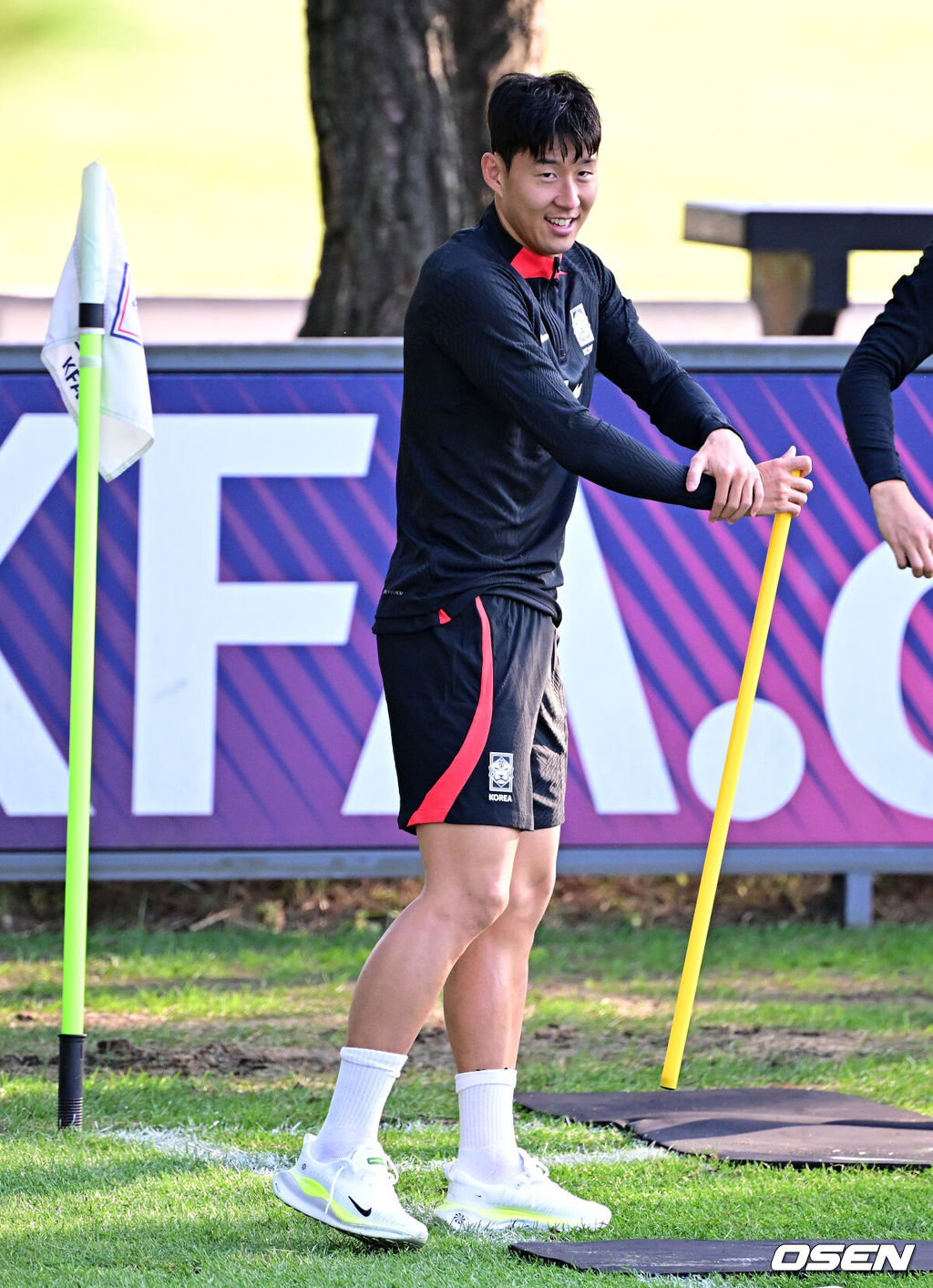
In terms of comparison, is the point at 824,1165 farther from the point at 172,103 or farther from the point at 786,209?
the point at 172,103

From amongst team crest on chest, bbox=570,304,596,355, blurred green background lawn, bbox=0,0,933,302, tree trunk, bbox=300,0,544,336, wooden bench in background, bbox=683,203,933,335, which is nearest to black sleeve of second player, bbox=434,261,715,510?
team crest on chest, bbox=570,304,596,355

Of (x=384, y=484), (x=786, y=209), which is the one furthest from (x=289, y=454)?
(x=786, y=209)

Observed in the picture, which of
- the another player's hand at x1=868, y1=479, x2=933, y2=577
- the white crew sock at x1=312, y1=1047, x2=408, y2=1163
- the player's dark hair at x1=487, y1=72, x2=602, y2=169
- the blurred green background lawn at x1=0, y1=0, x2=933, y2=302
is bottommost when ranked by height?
the white crew sock at x1=312, y1=1047, x2=408, y2=1163

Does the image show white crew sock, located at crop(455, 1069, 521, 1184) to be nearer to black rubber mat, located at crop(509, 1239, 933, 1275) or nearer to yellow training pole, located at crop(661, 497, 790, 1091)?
black rubber mat, located at crop(509, 1239, 933, 1275)

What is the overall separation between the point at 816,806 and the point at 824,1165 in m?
2.57

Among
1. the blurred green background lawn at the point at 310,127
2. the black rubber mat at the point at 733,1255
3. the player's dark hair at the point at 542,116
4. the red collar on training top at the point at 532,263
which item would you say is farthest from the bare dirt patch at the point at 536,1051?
the blurred green background lawn at the point at 310,127

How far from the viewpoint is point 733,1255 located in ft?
10.6

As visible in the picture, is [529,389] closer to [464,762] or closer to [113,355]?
[464,762]

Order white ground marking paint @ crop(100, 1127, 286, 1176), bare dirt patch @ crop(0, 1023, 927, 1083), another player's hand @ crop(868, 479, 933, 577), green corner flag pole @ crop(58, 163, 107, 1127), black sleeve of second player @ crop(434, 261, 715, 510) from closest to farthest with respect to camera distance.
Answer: black sleeve of second player @ crop(434, 261, 715, 510), another player's hand @ crop(868, 479, 933, 577), white ground marking paint @ crop(100, 1127, 286, 1176), green corner flag pole @ crop(58, 163, 107, 1127), bare dirt patch @ crop(0, 1023, 927, 1083)

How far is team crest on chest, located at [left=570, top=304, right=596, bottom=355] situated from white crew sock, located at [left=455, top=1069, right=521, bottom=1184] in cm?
139

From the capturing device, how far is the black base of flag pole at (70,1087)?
417cm

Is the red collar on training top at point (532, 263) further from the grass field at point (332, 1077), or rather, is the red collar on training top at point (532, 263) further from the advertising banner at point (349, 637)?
the advertising banner at point (349, 637)

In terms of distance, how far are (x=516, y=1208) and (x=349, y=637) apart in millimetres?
3038

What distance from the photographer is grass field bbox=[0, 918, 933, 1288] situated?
11.0ft
